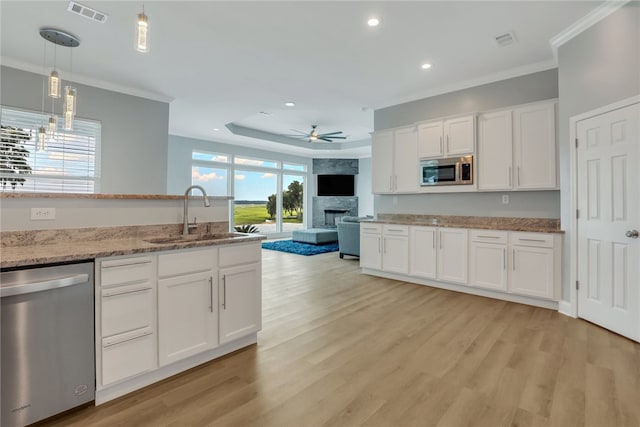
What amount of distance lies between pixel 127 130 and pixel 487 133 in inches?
206

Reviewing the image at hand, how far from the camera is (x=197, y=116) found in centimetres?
640

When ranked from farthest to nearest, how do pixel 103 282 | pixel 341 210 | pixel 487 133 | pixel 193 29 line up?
pixel 341 210 → pixel 487 133 → pixel 193 29 → pixel 103 282

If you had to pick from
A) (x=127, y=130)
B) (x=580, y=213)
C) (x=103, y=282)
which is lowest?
(x=103, y=282)

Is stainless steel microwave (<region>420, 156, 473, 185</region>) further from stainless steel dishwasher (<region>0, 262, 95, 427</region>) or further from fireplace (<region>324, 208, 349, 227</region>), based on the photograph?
fireplace (<region>324, 208, 349, 227</region>)

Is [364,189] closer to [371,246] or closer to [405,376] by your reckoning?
[371,246]

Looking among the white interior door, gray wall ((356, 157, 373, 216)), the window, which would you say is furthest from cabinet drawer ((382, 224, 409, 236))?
gray wall ((356, 157, 373, 216))

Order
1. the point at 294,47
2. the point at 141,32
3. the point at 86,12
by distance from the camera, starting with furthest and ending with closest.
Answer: the point at 294,47 < the point at 86,12 < the point at 141,32

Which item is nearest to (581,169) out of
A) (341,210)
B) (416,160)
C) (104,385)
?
(416,160)

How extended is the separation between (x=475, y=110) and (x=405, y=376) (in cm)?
381

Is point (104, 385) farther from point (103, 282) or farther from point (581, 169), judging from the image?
point (581, 169)

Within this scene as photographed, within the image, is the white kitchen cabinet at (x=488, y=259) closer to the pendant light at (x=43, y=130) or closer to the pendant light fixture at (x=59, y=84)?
the pendant light fixture at (x=59, y=84)

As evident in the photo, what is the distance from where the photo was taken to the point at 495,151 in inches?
163

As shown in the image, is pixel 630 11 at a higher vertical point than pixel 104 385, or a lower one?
higher

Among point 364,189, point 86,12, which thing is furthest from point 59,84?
point 364,189
